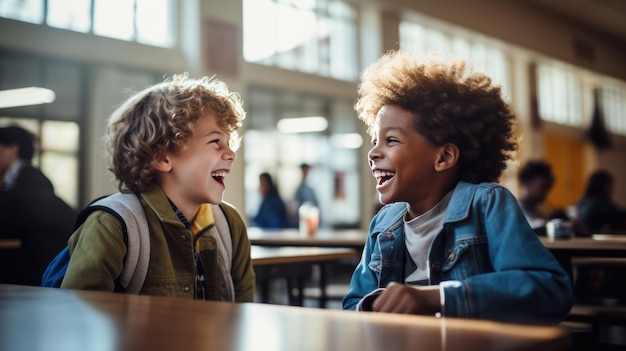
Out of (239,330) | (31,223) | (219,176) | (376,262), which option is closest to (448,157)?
(376,262)

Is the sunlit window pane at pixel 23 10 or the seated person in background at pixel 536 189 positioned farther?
the sunlit window pane at pixel 23 10

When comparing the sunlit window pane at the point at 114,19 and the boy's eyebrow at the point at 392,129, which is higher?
the sunlit window pane at the point at 114,19

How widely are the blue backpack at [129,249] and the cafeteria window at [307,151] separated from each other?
5.37 meters

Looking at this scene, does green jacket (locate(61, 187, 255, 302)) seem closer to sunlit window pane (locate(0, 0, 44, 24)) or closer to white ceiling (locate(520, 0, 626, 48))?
sunlit window pane (locate(0, 0, 44, 24))

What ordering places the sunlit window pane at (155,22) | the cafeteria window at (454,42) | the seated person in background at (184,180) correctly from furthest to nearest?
the cafeteria window at (454,42) → the sunlit window pane at (155,22) → the seated person in background at (184,180)

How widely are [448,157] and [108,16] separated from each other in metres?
5.23

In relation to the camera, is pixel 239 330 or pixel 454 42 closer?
pixel 239 330

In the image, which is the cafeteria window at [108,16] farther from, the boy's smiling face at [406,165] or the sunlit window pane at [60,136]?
the boy's smiling face at [406,165]

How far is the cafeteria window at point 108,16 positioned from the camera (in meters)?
5.34

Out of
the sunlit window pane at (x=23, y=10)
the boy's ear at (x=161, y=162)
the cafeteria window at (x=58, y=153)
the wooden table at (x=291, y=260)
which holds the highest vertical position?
the sunlit window pane at (x=23, y=10)

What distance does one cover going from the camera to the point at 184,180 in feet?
5.23

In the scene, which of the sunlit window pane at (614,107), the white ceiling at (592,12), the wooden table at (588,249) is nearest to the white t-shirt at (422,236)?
the wooden table at (588,249)

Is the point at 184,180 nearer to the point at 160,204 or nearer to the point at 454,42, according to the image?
the point at 160,204

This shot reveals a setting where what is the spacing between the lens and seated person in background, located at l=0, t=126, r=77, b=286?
2789mm
